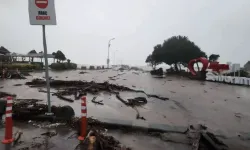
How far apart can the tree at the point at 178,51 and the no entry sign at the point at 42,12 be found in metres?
50.9

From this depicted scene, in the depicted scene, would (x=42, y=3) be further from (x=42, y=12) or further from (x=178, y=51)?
(x=178, y=51)

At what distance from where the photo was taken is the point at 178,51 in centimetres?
5425

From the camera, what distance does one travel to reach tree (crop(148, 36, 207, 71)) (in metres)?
54.0

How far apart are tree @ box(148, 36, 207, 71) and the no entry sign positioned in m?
50.9

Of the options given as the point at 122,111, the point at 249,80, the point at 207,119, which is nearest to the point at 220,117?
the point at 207,119

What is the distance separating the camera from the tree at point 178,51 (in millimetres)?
54000

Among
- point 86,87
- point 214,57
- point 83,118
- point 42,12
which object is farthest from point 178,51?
point 83,118

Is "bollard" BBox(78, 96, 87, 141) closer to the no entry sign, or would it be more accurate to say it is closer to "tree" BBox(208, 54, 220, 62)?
the no entry sign

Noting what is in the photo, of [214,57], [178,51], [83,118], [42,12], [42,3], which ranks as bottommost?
[83,118]

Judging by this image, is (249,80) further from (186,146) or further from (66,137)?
(66,137)

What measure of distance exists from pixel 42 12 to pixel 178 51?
51215 mm

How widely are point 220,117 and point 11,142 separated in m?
9.27

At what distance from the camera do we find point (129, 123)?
23.6ft

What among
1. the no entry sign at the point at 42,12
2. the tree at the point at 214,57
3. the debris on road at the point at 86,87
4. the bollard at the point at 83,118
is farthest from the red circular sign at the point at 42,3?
the tree at the point at 214,57
